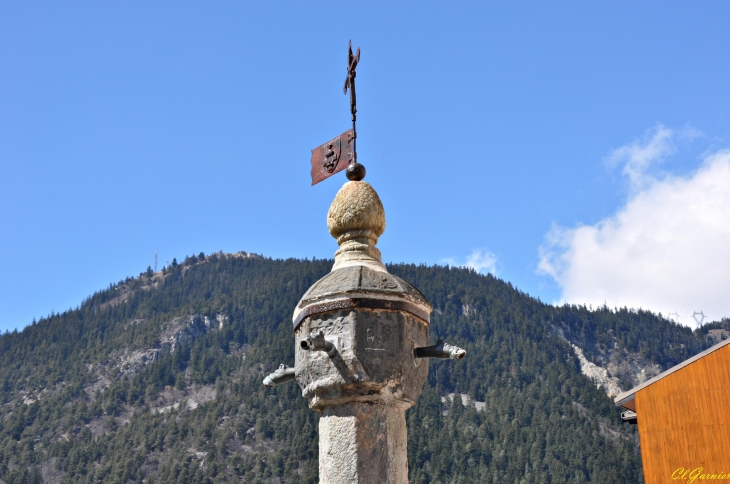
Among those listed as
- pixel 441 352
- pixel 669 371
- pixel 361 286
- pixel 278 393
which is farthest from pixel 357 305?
pixel 278 393

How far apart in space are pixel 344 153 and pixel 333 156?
0.49 feet

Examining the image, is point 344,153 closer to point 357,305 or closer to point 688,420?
point 357,305

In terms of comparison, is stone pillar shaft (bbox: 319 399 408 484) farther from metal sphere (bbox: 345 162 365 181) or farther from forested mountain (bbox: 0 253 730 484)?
forested mountain (bbox: 0 253 730 484)

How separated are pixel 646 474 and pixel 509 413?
133 meters

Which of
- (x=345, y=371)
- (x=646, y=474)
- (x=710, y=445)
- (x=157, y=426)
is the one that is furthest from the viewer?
(x=157, y=426)

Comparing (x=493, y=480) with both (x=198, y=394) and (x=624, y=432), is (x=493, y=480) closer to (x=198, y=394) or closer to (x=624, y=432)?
(x=624, y=432)

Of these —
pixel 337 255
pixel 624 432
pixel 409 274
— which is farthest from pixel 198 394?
pixel 337 255

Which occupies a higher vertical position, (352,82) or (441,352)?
(352,82)

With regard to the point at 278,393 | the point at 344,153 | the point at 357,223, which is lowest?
the point at 357,223

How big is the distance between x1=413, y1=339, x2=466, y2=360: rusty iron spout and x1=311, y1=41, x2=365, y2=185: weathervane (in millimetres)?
1335

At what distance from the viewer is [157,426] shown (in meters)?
154

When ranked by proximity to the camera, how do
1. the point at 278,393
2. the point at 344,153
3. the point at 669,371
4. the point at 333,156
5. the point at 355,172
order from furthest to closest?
the point at 278,393 < the point at 669,371 < the point at 333,156 < the point at 344,153 < the point at 355,172

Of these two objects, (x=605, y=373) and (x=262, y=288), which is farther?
(x=262, y=288)

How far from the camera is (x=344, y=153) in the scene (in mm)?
6199
